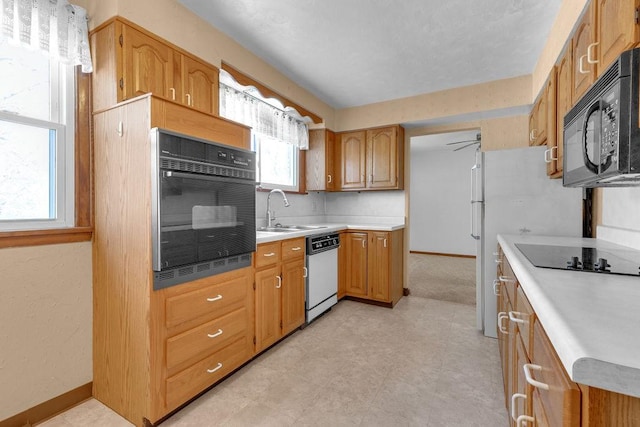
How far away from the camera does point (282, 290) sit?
2.53 metres

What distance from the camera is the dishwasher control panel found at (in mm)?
2884

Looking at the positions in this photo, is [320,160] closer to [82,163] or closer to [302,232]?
[302,232]

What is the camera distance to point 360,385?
6.40 ft

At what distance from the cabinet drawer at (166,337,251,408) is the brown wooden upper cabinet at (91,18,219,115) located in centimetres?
153

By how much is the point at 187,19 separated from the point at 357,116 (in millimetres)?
2355

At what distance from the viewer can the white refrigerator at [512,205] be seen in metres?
2.41

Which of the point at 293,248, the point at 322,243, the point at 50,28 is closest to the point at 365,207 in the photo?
the point at 322,243

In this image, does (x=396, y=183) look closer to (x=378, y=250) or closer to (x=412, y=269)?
(x=378, y=250)

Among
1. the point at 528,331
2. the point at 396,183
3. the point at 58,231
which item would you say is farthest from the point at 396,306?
the point at 58,231

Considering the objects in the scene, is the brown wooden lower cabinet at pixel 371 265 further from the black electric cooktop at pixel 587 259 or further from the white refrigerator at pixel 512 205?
the black electric cooktop at pixel 587 259

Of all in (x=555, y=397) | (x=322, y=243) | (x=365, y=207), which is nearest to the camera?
(x=555, y=397)

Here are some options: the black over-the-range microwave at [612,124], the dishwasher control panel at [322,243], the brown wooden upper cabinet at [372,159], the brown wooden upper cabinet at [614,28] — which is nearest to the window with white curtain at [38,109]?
the dishwasher control panel at [322,243]

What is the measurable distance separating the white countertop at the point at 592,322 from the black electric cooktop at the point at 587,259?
69 millimetres

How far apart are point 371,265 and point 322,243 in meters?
0.78
